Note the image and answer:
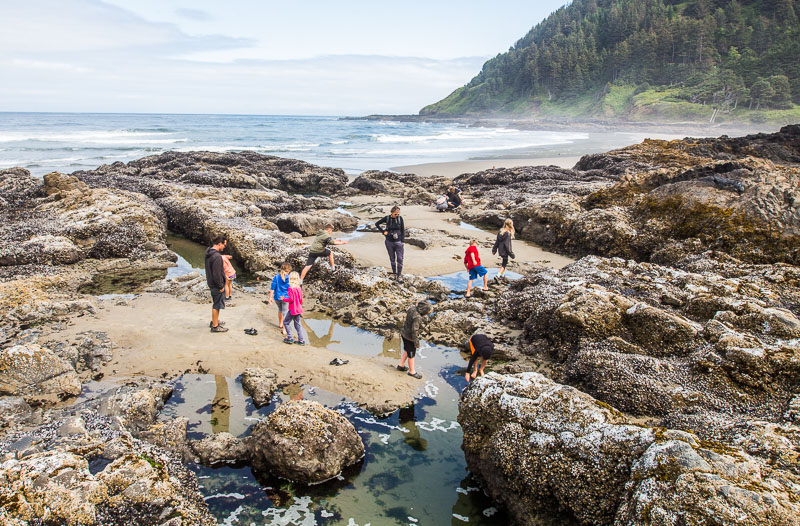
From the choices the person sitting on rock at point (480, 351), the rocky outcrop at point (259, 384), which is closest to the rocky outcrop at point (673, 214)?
the person sitting on rock at point (480, 351)

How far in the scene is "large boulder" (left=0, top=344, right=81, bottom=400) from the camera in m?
6.37

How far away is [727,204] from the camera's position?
11359mm

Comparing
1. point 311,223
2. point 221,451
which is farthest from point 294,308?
point 311,223

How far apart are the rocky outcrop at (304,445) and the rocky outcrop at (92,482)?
82 centimetres

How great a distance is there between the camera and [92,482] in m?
4.02

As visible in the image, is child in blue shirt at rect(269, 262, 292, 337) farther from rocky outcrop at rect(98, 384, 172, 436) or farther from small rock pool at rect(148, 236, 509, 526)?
rocky outcrop at rect(98, 384, 172, 436)

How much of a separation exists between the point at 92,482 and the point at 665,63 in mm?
123659

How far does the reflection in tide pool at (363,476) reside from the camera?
15.8ft

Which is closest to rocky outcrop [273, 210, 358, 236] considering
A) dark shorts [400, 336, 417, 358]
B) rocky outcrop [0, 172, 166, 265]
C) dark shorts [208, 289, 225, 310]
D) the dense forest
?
rocky outcrop [0, 172, 166, 265]

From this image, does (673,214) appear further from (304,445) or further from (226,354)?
(226,354)

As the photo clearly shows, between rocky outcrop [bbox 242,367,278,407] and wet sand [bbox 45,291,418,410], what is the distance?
0.27 m

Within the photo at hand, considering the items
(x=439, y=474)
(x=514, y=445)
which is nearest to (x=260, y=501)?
(x=439, y=474)

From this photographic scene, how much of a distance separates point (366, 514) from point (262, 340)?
4394 mm

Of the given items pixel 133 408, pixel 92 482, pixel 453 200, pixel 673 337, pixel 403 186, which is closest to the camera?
pixel 92 482
